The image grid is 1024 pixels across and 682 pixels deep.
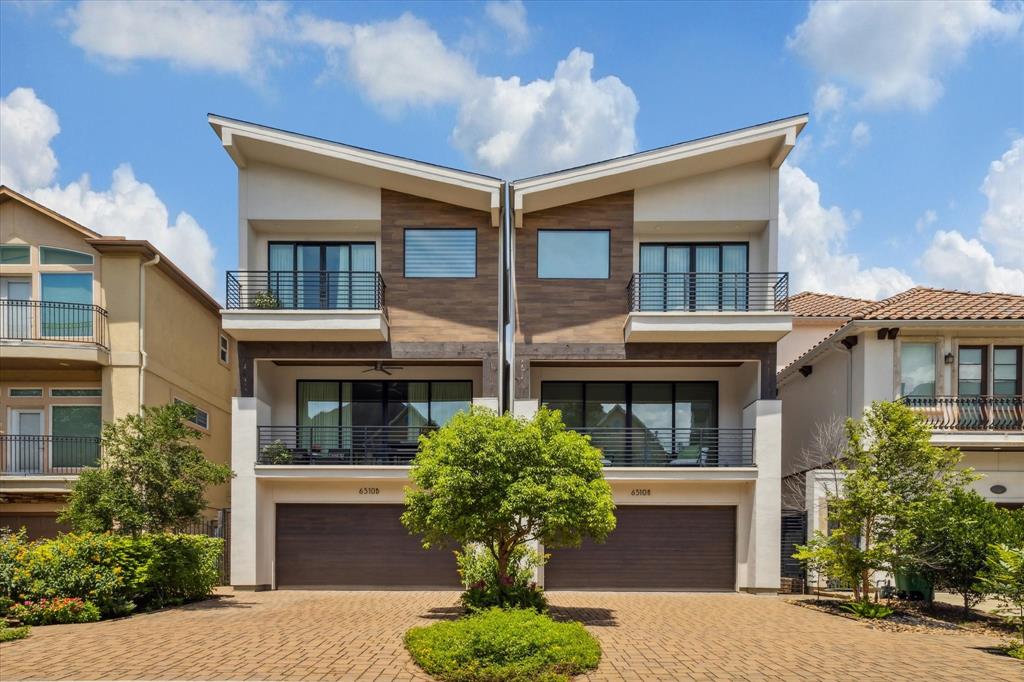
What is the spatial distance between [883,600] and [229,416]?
20462 mm

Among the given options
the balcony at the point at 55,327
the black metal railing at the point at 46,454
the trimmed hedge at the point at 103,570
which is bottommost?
the trimmed hedge at the point at 103,570

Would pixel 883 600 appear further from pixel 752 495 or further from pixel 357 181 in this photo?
pixel 357 181

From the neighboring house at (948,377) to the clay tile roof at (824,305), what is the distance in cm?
522

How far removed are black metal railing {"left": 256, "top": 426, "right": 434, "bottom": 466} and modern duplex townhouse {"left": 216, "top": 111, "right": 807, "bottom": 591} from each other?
93 mm

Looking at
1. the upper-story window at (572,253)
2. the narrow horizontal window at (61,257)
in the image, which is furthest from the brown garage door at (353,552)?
the narrow horizontal window at (61,257)

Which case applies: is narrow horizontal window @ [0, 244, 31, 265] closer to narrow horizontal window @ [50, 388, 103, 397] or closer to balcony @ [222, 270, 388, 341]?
narrow horizontal window @ [50, 388, 103, 397]

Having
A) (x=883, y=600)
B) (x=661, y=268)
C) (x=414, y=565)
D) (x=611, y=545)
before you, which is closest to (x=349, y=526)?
(x=414, y=565)

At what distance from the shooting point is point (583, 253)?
18953 millimetres

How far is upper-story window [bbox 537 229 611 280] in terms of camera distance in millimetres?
18875

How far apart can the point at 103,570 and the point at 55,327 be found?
847 centimetres

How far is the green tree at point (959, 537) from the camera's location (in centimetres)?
1363

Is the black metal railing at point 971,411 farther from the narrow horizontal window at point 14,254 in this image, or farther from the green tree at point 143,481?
the narrow horizontal window at point 14,254

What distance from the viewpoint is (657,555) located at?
60.4 feet

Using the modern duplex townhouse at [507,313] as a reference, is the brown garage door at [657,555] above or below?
below
